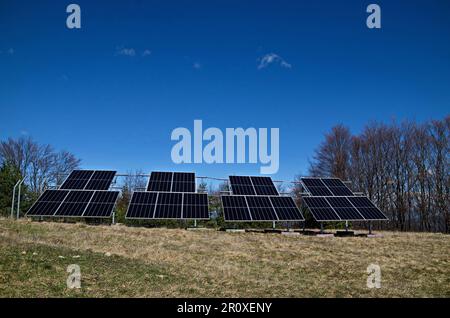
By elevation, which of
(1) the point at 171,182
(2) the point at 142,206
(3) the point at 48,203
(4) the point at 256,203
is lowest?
(2) the point at 142,206

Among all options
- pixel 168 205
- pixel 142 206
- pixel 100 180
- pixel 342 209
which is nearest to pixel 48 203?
pixel 100 180

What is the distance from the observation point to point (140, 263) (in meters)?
9.66

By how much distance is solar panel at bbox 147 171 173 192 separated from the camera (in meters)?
21.2

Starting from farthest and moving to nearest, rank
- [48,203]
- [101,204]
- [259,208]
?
1. [259,208]
2. [101,204]
3. [48,203]

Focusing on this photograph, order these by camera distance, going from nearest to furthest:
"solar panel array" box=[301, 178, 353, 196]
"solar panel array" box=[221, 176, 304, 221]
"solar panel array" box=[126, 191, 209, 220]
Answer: "solar panel array" box=[126, 191, 209, 220] < "solar panel array" box=[221, 176, 304, 221] < "solar panel array" box=[301, 178, 353, 196]

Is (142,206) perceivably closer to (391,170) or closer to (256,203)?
(256,203)

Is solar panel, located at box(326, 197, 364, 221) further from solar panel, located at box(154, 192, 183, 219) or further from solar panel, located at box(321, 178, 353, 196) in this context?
solar panel, located at box(154, 192, 183, 219)

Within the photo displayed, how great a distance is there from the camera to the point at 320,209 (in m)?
20.1

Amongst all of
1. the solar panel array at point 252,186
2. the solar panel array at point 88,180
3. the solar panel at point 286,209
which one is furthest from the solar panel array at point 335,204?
the solar panel array at point 88,180

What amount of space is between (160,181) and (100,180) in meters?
3.74

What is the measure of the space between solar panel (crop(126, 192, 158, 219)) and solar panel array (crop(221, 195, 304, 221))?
13.4ft

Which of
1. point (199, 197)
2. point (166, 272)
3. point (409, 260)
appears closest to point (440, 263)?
point (409, 260)

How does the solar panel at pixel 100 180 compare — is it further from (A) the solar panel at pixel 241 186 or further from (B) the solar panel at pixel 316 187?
(B) the solar panel at pixel 316 187

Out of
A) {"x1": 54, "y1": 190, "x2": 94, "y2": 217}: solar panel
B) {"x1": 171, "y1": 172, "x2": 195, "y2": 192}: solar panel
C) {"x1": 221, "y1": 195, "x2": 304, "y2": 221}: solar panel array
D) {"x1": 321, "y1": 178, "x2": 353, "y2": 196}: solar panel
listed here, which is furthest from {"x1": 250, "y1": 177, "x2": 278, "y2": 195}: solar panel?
{"x1": 54, "y1": 190, "x2": 94, "y2": 217}: solar panel
